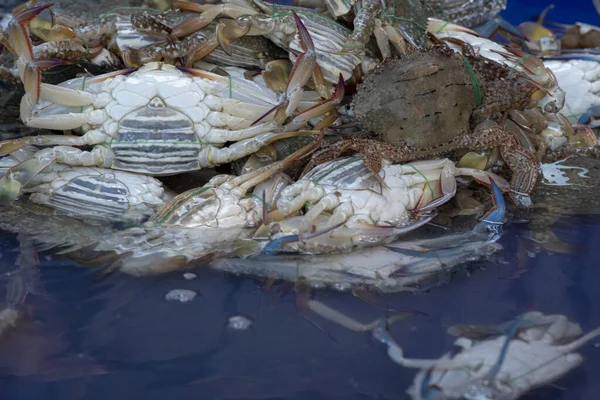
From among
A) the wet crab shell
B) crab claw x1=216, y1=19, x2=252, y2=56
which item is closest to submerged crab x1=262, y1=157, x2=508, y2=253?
the wet crab shell

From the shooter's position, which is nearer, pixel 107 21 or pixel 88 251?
pixel 88 251

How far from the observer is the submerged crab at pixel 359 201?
142 cm

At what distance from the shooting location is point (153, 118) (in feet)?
5.27

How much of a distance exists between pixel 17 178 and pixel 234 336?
0.74 metres

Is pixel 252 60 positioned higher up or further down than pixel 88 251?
higher up

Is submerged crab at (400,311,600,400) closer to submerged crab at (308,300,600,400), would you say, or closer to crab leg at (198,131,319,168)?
submerged crab at (308,300,600,400)

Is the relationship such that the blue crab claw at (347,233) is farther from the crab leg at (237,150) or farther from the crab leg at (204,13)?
the crab leg at (204,13)

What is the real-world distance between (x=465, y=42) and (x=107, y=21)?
988mm

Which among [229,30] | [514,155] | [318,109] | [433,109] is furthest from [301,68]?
[514,155]

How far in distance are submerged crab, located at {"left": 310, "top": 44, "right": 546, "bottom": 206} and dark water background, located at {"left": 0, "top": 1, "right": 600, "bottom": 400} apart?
335mm

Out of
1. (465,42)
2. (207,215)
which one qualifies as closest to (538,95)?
(465,42)

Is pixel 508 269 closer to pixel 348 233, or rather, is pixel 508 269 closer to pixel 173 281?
pixel 348 233

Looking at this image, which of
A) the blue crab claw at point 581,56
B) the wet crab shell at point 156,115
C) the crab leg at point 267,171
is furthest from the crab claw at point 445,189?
the blue crab claw at point 581,56

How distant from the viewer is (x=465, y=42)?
1861 mm
